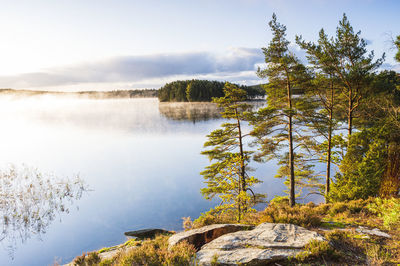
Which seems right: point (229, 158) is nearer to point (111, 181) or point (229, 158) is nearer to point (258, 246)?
point (258, 246)

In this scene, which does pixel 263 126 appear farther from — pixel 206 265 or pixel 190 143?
pixel 190 143

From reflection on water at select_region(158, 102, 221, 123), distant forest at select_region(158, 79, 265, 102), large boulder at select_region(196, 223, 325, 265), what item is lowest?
large boulder at select_region(196, 223, 325, 265)

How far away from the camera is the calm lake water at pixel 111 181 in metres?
16.0

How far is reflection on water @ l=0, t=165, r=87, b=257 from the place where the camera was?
16031mm

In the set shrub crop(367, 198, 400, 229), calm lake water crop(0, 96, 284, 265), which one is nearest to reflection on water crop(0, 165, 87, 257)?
calm lake water crop(0, 96, 284, 265)

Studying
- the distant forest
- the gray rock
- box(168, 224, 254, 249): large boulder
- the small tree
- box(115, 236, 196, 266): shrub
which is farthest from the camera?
the distant forest

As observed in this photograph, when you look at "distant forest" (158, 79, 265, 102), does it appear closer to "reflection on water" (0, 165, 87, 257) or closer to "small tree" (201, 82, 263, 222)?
"reflection on water" (0, 165, 87, 257)

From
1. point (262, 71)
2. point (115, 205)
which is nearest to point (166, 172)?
point (115, 205)

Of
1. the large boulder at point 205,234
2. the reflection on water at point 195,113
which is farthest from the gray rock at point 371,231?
the reflection on water at point 195,113

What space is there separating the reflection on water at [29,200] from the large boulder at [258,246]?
14631 millimetres

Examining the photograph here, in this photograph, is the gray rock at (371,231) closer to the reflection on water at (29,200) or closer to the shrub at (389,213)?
the shrub at (389,213)

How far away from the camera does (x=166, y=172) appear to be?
30.5 meters

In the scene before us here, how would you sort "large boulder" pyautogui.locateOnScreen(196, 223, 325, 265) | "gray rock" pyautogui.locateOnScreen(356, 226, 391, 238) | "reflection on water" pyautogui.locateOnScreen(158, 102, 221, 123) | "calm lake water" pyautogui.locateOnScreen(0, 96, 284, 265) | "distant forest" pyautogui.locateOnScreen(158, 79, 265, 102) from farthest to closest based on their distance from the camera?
"distant forest" pyautogui.locateOnScreen(158, 79, 265, 102)
"reflection on water" pyautogui.locateOnScreen(158, 102, 221, 123)
"calm lake water" pyautogui.locateOnScreen(0, 96, 284, 265)
"gray rock" pyautogui.locateOnScreen(356, 226, 391, 238)
"large boulder" pyautogui.locateOnScreen(196, 223, 325, 265)

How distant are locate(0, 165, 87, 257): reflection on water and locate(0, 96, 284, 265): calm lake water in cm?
40
